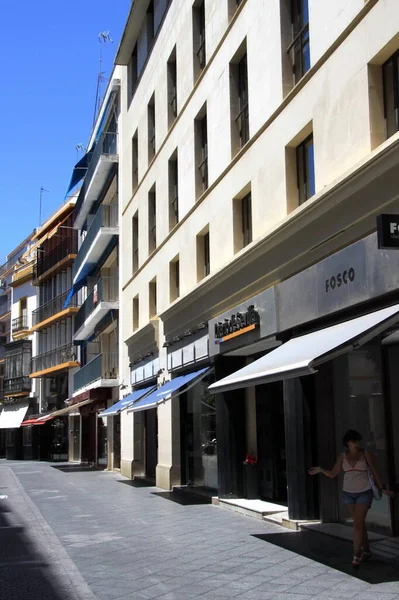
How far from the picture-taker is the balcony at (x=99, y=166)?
3300cm

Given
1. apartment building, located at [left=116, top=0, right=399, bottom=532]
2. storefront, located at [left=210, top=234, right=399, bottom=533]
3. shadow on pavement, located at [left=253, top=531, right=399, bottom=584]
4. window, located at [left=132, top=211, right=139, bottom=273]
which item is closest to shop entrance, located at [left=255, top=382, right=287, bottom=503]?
apartment building, located at [left=116, top=0, right=399, bottom=532]

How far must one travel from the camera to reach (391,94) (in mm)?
10555

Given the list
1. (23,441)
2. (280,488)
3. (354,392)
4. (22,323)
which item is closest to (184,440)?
(280,488)

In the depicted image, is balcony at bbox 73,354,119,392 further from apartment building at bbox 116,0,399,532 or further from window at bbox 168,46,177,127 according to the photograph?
window at bbox 168,46,177,127

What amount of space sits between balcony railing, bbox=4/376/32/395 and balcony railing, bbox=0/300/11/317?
952 centimetres

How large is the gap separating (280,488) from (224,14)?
1062 cm

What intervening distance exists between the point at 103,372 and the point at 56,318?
15539 mm

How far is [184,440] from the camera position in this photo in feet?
68.7

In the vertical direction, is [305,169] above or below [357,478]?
above

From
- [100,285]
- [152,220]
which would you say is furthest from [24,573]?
[100,285]

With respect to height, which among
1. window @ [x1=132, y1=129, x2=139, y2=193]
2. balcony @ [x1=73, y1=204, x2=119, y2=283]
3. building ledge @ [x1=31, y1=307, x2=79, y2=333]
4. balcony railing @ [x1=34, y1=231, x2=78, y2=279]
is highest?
balcony railing @ [x1=34, y1=231, x2=78, y2=279]

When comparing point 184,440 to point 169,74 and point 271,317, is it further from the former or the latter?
point 169,74

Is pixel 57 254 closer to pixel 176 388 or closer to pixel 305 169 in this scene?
pixel 176 388

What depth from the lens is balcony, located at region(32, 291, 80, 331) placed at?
4600cm
